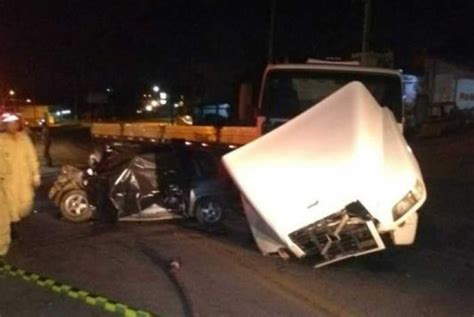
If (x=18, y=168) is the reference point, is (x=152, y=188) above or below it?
below

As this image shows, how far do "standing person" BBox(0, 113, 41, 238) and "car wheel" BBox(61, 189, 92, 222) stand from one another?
2.15 m

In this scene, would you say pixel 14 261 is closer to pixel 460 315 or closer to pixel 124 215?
pixel 124 215

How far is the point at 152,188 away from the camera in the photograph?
13.3 metres

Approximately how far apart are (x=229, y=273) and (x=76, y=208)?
15.7 feet

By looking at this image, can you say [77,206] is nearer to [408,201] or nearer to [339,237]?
[339,237]

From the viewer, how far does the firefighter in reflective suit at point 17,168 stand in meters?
11.1

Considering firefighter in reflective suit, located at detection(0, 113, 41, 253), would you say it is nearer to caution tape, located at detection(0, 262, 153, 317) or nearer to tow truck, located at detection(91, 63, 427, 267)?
caution tape, located at detection(0, 262, 153, 317)

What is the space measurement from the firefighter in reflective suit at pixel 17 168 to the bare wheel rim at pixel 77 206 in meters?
2.16

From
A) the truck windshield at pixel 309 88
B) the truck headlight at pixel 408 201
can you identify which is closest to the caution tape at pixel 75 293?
the truck headlight at pixel 408 201

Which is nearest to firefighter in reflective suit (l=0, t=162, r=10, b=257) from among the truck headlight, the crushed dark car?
the crushed dark car

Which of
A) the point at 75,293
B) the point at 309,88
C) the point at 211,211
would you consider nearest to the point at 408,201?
the point at 75,293

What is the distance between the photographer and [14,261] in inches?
416

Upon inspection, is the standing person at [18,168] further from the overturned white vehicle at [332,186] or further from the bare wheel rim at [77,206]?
the overturned white vehicle at [332,186]

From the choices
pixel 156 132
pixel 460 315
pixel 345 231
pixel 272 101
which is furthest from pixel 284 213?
pixel 156 132
